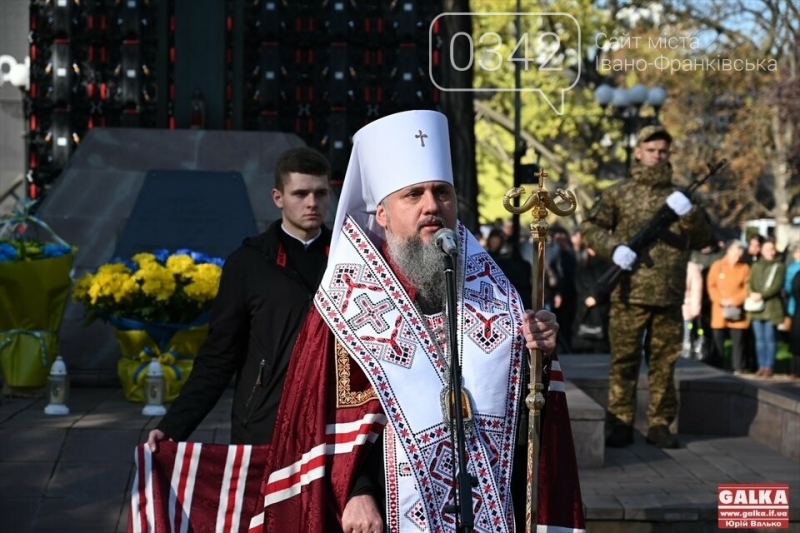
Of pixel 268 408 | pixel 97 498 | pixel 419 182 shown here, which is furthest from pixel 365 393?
pixel 97 498

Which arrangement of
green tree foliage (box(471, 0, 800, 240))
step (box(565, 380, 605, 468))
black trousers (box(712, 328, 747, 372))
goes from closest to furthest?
step (box(565, 380, 605, 468))
black trousers (box(712, 328, 747, 372))
green tree foliage (box(471, 0, 800, 240))

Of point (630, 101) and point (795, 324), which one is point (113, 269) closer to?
point (795, 324)

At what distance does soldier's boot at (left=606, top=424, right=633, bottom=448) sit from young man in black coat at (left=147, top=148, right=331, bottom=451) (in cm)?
487

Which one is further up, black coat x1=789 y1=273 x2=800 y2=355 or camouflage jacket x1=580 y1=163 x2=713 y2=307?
camouflage jacket x1=580 y1=163 x2=713 y2=307

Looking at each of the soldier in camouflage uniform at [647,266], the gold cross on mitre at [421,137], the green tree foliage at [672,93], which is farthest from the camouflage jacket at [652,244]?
the green tree foliage at [672,93]

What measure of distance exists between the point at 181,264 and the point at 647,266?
326 cm

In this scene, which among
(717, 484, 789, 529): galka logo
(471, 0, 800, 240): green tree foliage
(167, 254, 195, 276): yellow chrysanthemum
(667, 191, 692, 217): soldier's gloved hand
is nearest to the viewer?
(717, 484, 789, 529): galka logo

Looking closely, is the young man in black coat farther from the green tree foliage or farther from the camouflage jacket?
the green tree foliage

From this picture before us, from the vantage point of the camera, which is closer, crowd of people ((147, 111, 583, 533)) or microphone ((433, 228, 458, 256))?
microphone ((433, 228, 458, 256))

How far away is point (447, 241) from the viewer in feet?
14.2

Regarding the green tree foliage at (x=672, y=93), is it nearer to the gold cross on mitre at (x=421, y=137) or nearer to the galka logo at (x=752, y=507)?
the galka logo at (x=752, y=507)

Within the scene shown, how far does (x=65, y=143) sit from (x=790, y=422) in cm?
845

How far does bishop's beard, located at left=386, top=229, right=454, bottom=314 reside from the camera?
4746 mm

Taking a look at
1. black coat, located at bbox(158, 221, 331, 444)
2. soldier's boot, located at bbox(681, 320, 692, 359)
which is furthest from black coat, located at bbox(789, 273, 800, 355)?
black coat, located at bbox(158, 221, 331, 444)
